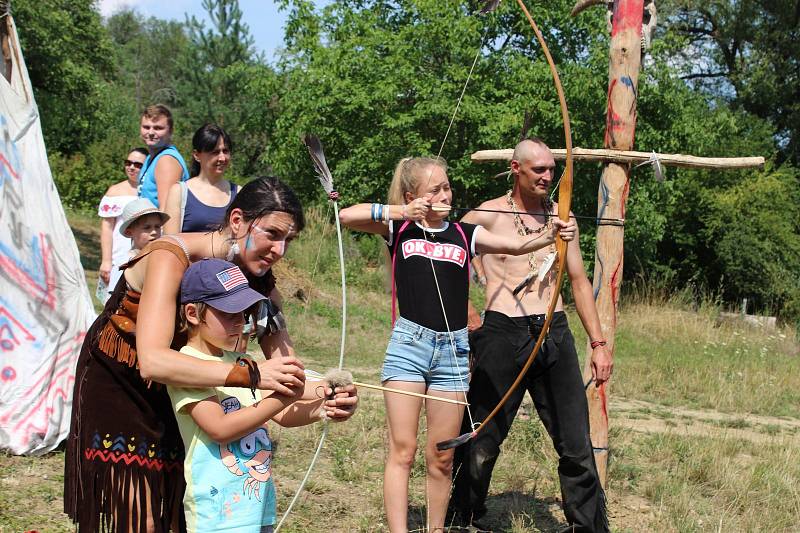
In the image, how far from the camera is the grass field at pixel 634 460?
4.74 m

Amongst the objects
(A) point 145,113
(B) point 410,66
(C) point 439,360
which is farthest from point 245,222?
(B) point 410,66

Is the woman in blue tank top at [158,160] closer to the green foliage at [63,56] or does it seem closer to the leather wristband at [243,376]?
the leather wristband at [243,376]

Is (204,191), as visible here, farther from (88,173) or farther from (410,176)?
(88,173)

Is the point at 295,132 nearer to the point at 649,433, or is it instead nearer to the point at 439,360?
the point at 649,433

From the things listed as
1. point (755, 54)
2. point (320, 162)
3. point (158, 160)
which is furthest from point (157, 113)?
point (755, 54)

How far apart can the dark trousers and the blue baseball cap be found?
76.3 inches

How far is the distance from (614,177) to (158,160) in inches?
103

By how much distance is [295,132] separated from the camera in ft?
55.8

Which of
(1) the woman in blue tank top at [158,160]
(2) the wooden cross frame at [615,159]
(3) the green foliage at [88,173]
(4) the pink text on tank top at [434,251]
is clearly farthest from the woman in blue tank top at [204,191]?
(3) the green foliage at [88,173]

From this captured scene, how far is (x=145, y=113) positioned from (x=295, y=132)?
12.1 metres

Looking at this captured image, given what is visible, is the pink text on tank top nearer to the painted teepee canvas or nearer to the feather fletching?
the feather fletching

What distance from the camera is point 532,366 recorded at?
427 centimetres

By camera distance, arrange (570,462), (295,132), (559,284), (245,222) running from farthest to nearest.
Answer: (295,132)
(570,462)
(559,284)
(245,222)

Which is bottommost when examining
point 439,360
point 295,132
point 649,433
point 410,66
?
point 649,433
